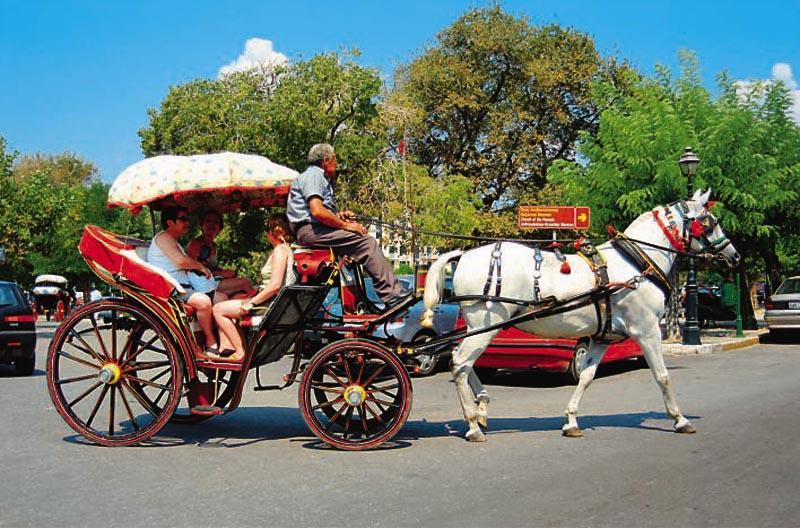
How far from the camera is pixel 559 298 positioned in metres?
8.76

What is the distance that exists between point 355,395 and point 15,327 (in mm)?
10027

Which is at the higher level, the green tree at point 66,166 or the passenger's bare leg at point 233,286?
the green tree at point 66,166

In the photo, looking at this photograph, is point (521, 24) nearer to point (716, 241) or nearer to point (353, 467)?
point (716, 241)

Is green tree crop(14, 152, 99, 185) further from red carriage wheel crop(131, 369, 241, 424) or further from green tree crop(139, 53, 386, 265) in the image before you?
red carriage wheel crop(131, 369, 241, 424)

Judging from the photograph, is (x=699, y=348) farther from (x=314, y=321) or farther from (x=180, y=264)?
(x=180, y=264)

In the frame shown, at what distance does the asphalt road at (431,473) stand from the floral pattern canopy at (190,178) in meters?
2.42

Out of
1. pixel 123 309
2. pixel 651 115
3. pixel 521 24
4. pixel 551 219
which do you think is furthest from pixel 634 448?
pixel 521 24

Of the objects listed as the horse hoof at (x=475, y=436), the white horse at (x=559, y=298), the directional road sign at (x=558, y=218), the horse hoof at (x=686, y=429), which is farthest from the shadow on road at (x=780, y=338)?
the horse hoof at (x=475, y=436)

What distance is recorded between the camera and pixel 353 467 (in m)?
7.43

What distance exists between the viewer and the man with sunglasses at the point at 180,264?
8.60 m

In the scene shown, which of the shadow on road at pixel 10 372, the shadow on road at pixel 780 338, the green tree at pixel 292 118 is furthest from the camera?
the green tree at pixel 292 118

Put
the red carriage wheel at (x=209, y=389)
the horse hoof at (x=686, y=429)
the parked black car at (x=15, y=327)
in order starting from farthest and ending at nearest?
the parked black car at (x=15, y=327), the horse hoof at (x=686, y=429), the red carriage wheel at (x=209, y=389)

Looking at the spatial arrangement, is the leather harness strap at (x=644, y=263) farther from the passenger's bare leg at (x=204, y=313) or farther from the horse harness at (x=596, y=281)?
the passenger's bare leg at (x=204, y=313)

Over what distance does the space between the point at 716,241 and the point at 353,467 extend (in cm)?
480
